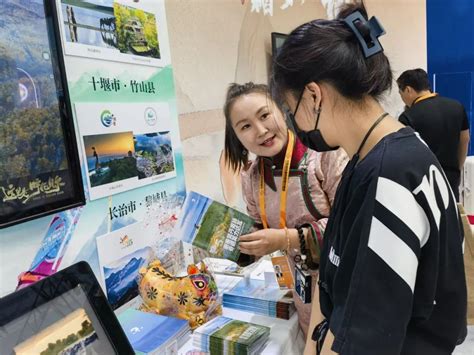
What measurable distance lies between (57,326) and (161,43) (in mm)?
1080

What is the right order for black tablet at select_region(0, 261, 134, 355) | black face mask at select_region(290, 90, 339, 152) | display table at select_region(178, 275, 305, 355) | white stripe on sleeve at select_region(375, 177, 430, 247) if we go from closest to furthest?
1. white stripe on sleeve at select_region(375, 177, 430, 247)
2. black tablet at select_region(0, 261, 134, 355)
3. black face mask at select_region(290, 90, 339, 152)
4. display table at select_region(178, 275, 305, 355)

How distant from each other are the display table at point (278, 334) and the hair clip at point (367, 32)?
804 millimetres

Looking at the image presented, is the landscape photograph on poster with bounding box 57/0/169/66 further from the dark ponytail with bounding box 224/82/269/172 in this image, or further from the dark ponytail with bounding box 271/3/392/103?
the dark ponytail with bounding box 271/3/392/103

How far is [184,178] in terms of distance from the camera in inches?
65.2

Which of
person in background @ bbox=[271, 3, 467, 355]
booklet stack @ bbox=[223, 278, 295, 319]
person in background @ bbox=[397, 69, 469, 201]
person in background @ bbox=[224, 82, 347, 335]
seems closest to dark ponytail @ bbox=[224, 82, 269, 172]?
person in background @ bbox=[224, 82, 347, 335]

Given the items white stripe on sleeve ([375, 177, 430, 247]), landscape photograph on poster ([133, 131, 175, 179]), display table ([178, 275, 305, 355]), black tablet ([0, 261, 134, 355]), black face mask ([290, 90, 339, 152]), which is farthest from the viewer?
landscape photograph on poster ([133, 131, 175, 179])

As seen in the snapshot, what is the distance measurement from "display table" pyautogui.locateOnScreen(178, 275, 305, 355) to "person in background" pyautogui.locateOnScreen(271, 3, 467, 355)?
267 mm

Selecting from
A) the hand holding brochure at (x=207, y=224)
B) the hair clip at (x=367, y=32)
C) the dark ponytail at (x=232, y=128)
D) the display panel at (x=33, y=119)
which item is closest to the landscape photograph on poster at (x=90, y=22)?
the display panel at (x=33, y=119)

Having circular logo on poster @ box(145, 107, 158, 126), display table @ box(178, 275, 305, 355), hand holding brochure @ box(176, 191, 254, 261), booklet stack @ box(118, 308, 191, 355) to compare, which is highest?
circular logo on poster @ box(145, 107, 158, 126)

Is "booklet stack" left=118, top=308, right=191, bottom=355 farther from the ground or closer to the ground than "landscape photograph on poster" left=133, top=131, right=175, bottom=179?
closer to the ground

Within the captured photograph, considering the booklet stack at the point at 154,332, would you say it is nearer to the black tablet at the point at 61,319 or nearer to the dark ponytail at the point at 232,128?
the black tablet at the point at 61,319

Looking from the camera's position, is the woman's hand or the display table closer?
the display table

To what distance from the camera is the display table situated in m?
1.09

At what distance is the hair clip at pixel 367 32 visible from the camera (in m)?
0.76
